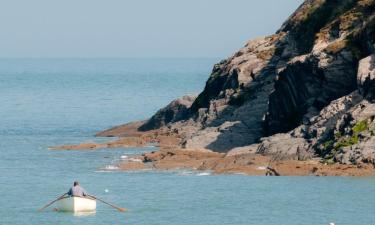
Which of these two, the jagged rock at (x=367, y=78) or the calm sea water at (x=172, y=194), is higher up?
the jagged rock at (x=367, y=78)

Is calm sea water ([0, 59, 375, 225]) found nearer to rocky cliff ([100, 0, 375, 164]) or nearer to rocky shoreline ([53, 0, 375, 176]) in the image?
rocky shoreline ([53, 0, 375, 176])

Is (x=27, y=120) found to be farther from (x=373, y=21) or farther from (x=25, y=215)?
(x=25, y=215)

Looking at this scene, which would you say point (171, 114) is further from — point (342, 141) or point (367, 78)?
point (342, 141)

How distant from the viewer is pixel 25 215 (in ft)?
221

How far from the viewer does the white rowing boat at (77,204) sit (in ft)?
222

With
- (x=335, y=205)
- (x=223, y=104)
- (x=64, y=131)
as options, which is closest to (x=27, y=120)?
(x=64, y=131)

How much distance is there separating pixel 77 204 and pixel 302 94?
25129 mm

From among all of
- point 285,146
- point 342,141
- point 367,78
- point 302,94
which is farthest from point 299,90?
point 342,141

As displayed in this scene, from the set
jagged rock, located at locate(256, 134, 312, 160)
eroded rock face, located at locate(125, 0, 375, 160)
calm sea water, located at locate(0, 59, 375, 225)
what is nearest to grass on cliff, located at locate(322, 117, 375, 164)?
eroded rock face, located at locate(125, 0, 375, 160)

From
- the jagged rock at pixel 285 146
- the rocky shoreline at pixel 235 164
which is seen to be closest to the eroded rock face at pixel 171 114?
the rocky shoreline at pixel 235 164

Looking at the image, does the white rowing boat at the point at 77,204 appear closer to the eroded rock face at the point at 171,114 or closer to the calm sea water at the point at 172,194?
the calm sea water at the point at 172,194

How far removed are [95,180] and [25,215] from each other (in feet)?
46.1

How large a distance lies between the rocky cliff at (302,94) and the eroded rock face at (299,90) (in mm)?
67

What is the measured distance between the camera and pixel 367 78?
263 feet
